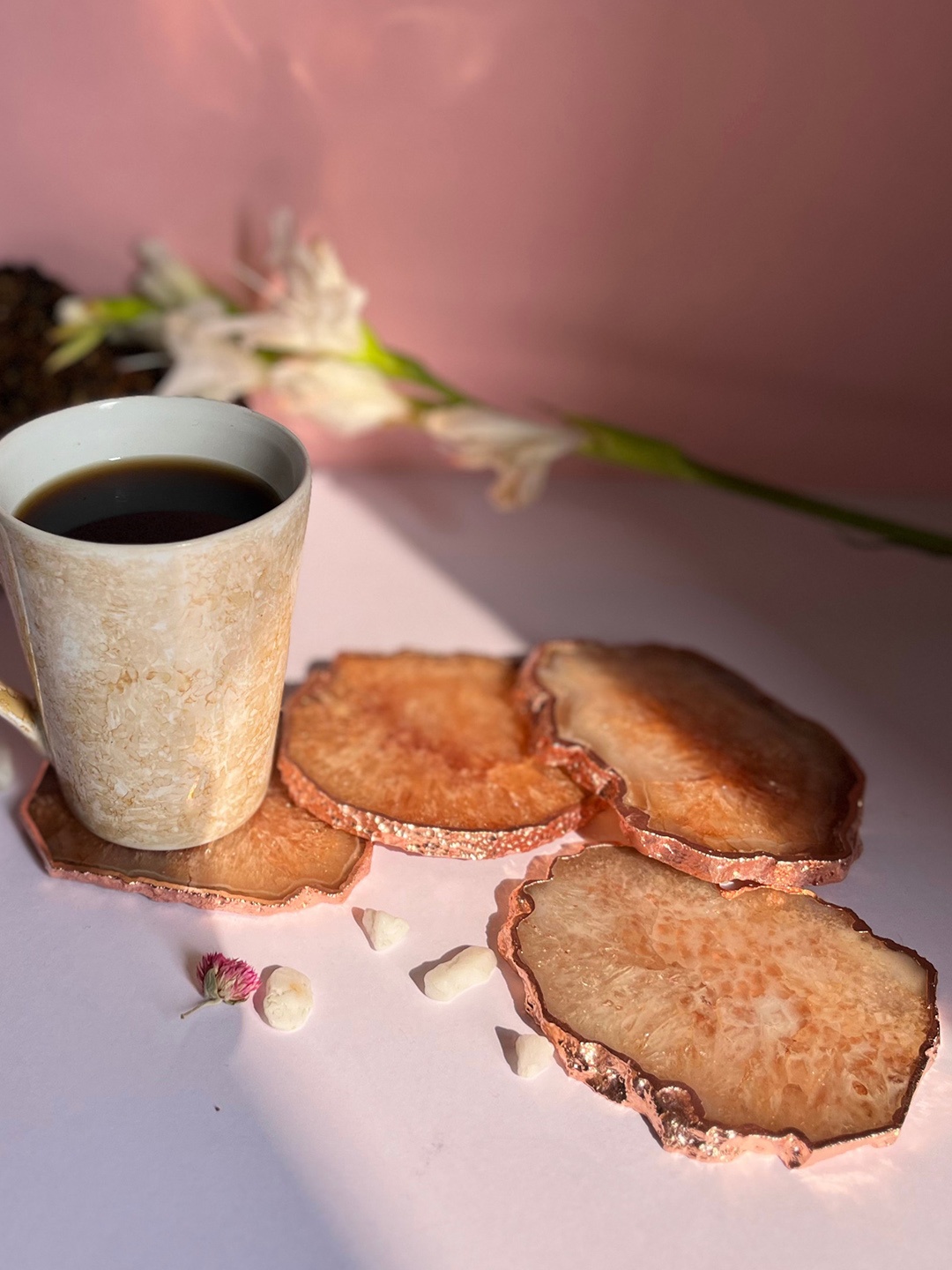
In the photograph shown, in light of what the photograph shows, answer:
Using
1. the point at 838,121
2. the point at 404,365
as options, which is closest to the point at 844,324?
the point at 838,121

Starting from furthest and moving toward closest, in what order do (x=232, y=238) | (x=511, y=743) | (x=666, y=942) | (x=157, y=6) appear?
(x=232, y=238) → (x=157, y=6) → (x=511, y=743) → (x=666, y=942)

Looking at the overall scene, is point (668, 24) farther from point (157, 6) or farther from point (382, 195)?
point (157, 6)

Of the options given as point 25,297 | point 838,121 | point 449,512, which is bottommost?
point 449,512

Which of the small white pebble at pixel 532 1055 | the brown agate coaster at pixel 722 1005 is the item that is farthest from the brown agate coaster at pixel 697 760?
the small white pebble at pixel 532 1055

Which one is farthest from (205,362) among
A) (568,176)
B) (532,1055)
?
(532,1055)

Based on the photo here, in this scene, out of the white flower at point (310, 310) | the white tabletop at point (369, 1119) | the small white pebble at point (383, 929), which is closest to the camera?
the white tabletop at point (369, 1119)

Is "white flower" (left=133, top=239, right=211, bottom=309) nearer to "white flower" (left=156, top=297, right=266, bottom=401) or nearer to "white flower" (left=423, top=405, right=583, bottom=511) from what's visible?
"white flower" (left=156, top=297, right=266, bottom=401)

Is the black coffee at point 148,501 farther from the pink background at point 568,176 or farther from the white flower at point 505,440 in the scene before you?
the pink background at point 568,176
